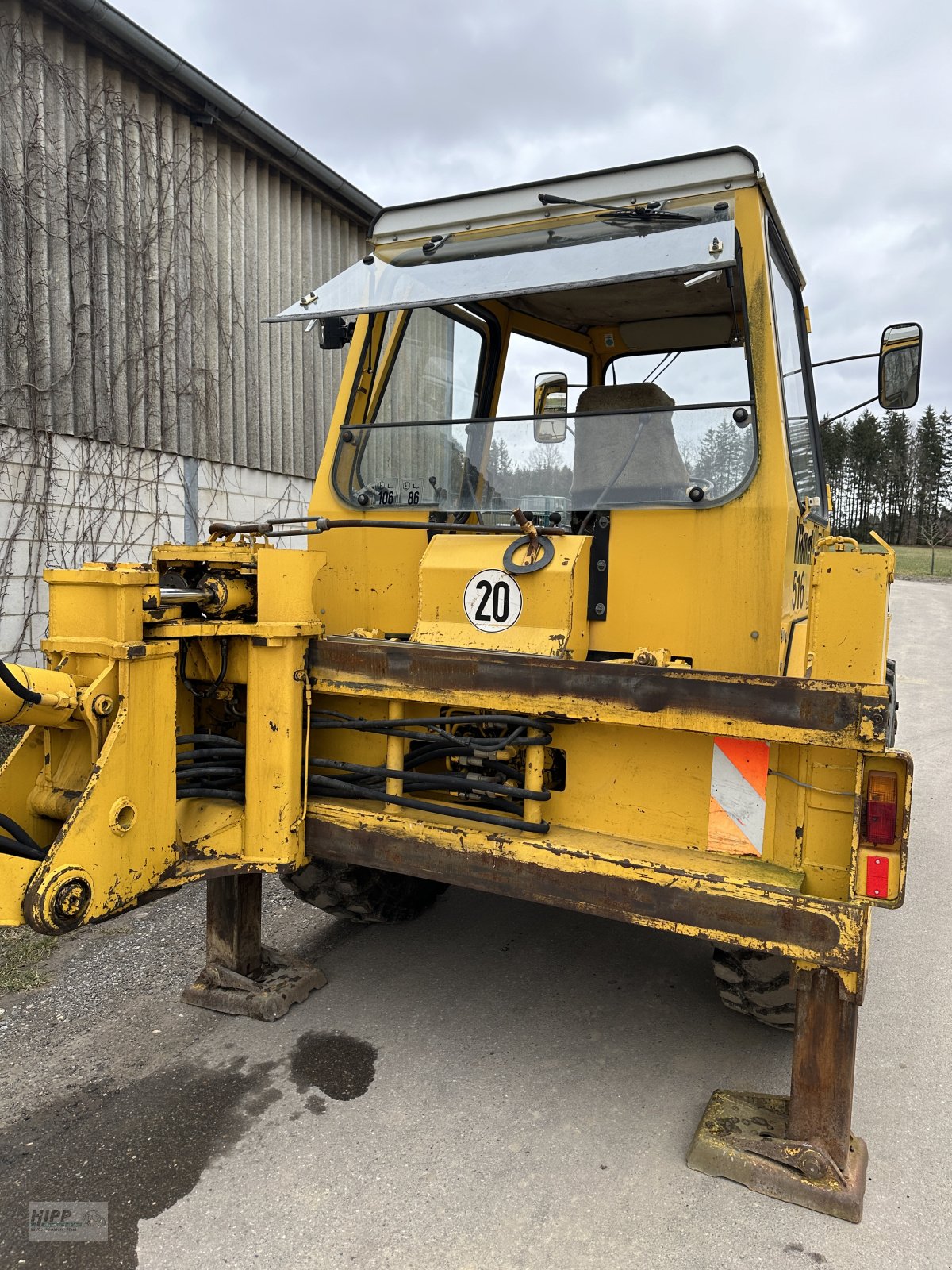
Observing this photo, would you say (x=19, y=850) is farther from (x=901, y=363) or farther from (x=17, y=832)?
(x=901, y=363)

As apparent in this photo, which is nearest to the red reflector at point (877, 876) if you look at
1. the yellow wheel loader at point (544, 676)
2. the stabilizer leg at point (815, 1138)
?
the yellow wheel loader at point (544, 676)

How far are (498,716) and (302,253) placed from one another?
742cm

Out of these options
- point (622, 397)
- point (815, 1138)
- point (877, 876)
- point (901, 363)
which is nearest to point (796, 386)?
point (901, 363)

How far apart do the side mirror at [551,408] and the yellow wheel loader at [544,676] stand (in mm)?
17

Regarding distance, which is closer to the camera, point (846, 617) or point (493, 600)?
point (846, 617)

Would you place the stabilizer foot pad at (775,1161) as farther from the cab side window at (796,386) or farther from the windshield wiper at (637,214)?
the windshield wiper at (637,214)

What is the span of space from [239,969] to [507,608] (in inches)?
69.5

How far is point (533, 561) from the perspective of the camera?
2.71 metres

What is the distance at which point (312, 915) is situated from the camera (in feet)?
13.4

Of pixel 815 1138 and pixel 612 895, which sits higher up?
pixel 612 895

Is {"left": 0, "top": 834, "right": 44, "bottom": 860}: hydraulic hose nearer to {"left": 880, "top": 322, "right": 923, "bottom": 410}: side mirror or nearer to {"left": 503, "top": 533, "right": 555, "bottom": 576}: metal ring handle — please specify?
{"left": 503, "top": 533, "right": 555, "bottom": 576}: metal ring handle

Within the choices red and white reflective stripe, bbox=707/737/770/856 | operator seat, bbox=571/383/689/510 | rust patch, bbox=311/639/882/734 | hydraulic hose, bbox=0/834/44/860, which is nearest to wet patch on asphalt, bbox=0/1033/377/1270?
hydraulic hose, bbox=0/834/44/860

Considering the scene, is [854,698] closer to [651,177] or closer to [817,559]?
[817,559]

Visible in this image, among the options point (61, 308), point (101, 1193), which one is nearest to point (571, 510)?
point (101, 1193)
